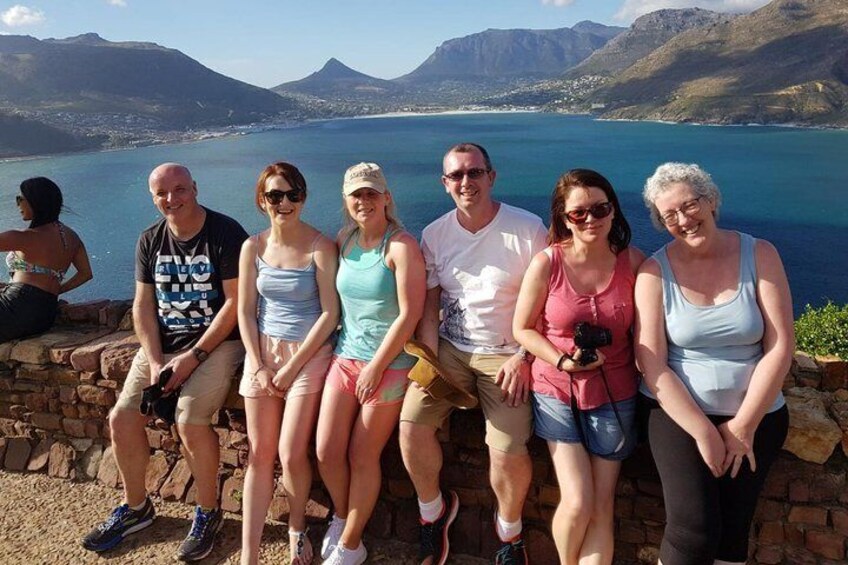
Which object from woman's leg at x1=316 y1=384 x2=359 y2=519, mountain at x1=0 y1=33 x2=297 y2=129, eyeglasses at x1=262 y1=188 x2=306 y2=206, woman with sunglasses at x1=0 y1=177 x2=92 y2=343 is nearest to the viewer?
woman's leg at x1=316 y1=384 x2=359 y2=519

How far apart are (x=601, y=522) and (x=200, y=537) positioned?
1.94 m

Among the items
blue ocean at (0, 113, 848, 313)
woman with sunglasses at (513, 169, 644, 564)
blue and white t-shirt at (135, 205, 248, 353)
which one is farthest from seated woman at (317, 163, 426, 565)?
blue ocean at (0, 113, 848, 313)

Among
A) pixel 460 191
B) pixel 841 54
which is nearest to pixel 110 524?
pixel 460 191

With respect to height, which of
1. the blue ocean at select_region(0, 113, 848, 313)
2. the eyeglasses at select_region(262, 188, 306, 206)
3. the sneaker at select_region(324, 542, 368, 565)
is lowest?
the blue ocean at select_region(0, 113, 848, 313)

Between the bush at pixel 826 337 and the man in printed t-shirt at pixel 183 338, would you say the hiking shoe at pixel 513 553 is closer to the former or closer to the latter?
the man in printed t-shirt at pixel 183 338

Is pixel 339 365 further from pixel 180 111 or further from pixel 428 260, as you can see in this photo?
pixel 180 111

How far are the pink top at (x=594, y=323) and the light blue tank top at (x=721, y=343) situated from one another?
0.60ft

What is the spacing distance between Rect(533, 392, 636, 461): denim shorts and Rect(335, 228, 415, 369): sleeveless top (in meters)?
0.71

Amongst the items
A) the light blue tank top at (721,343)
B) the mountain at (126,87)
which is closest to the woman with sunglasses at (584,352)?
the light blue tank top at (721,343)

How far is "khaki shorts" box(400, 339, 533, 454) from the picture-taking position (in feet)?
8.39

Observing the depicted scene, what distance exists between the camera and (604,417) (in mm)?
2461

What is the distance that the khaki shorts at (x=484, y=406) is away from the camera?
256 centimetres

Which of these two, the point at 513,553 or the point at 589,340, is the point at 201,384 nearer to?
the point at 513,553

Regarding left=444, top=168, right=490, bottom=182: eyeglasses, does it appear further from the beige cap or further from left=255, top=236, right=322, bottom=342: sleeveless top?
left=255, top=236, right=322, bottom=342: sleeveless top
